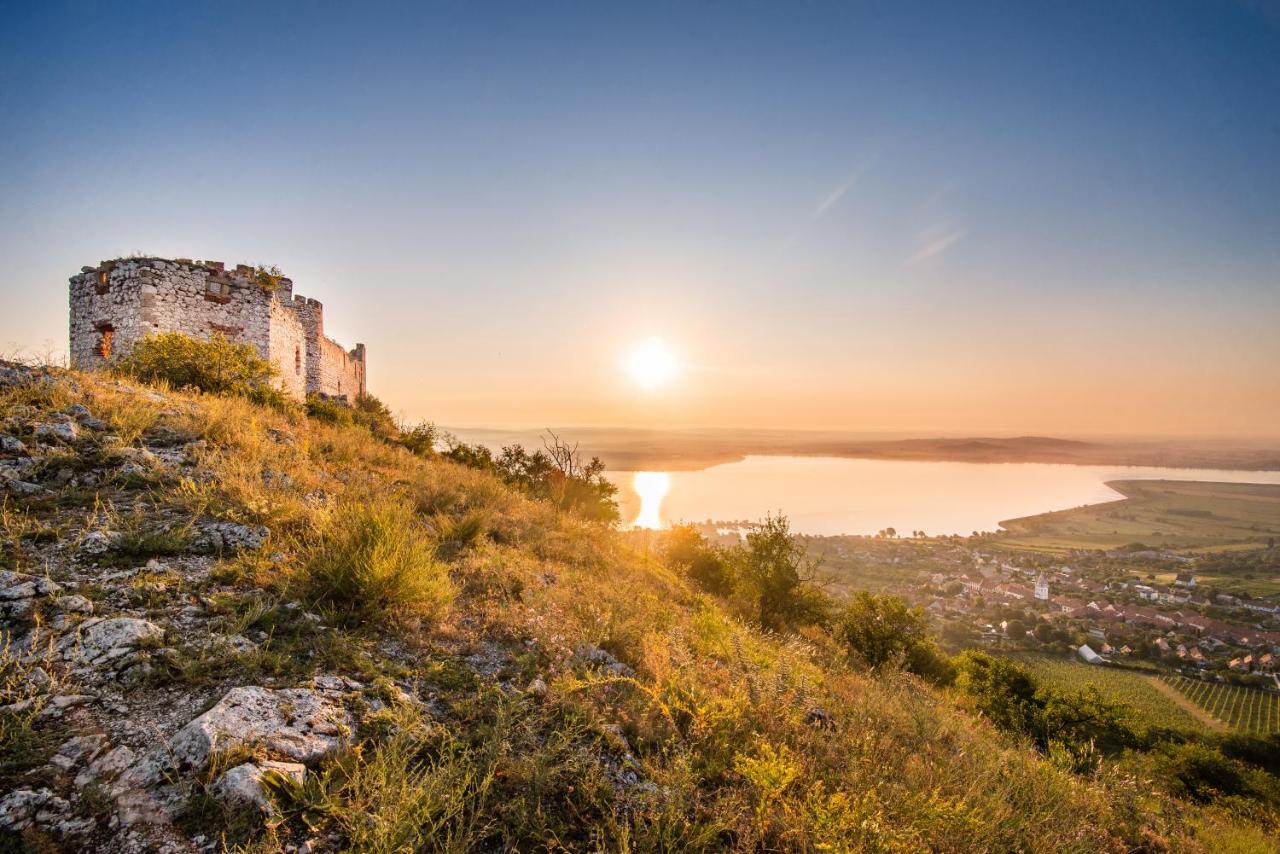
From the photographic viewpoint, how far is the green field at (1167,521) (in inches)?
2349

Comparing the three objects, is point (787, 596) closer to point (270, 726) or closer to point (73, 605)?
point (270, 726)

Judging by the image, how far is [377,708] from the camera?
2.66 m

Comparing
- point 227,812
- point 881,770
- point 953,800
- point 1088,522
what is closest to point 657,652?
point 881,770

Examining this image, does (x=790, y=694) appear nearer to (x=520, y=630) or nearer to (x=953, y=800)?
(x=953, y=800)

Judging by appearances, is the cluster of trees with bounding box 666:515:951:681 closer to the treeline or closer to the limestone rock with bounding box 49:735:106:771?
the treeline

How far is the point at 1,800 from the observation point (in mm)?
1650

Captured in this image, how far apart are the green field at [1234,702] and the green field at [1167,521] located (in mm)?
27483

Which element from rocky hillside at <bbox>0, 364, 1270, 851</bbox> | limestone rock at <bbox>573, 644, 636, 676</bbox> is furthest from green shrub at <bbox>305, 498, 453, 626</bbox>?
limestone rock at <bbox>573, 644, 636, 676</bbox>

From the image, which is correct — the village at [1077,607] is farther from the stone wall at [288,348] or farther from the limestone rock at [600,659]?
the stone wall at [288,348]

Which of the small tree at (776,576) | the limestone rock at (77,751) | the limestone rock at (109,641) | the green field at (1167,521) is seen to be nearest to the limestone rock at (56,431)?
the limestone rock at (109,641)

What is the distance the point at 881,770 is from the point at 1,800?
14.7 feet

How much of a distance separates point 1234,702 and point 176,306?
54.2 m

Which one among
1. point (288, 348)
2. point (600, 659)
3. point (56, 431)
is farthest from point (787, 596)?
point (288, 348)

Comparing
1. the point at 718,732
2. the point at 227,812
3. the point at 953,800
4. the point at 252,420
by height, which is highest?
the point at 252,420
